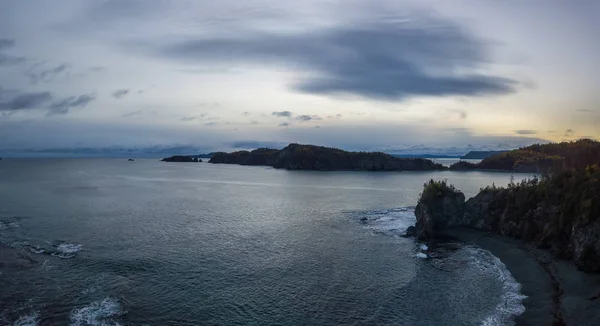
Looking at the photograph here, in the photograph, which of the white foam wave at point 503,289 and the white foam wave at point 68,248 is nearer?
the white foam wave at point 503,289

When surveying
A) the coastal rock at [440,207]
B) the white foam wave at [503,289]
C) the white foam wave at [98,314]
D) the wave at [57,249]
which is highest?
the coastal rock at [440,207]

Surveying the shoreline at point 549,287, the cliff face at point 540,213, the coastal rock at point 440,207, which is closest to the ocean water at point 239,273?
the shoreline at point 549,287

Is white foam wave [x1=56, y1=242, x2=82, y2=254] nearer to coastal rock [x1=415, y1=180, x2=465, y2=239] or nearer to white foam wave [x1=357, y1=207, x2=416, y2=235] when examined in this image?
white foam wave [x1=357, y1=207, x2=416, y2=235]

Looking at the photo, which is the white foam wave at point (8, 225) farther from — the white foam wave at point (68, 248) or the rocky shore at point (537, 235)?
the rocky shore at point (537, 235)

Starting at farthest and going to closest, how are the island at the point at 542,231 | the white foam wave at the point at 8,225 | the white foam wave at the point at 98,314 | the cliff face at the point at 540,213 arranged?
the white foam wave at the point at 8,225 → the cliff face at the point at 540,213 → the island at the point at 542,231 → the white foam wave at the point at 98,314

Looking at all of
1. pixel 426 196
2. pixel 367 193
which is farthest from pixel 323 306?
pixel 367 193

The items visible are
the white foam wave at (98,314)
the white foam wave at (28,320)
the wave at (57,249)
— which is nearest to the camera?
the white foam wave at (28,320)

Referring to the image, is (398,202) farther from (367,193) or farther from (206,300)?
(206,300)

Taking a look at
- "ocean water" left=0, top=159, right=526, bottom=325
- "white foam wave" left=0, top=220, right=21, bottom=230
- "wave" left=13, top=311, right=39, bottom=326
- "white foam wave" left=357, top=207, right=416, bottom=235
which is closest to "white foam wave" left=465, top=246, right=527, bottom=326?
"ocean water" left=0, top=159, right=526, bottom=325

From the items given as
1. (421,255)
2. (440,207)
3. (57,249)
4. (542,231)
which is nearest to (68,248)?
(57,249)
